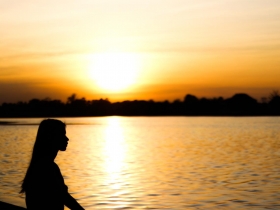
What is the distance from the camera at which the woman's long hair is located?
15.1 ft

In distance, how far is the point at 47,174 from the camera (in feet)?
15.2

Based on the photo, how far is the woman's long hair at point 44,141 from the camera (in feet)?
15.1

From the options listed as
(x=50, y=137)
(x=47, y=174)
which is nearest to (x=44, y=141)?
(x=50, y=137)

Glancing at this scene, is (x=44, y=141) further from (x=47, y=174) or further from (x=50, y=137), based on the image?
(x=47, y=174)

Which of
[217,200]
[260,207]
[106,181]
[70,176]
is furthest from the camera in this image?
[70,176]

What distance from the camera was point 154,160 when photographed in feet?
110

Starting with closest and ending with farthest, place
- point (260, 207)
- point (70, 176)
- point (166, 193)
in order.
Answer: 1. point (260, 207)
2. point (166, 193)
3. point (70, 176)

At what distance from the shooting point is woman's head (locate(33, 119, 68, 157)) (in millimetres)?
4613

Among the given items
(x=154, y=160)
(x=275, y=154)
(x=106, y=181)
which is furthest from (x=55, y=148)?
(x=275, y=154)

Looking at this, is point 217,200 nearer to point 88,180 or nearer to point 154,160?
point 88,180

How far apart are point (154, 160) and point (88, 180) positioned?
1135cm

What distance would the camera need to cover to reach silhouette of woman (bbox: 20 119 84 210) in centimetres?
462

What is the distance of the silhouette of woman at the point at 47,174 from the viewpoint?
4.62 metres

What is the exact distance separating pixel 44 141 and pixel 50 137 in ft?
0.29
